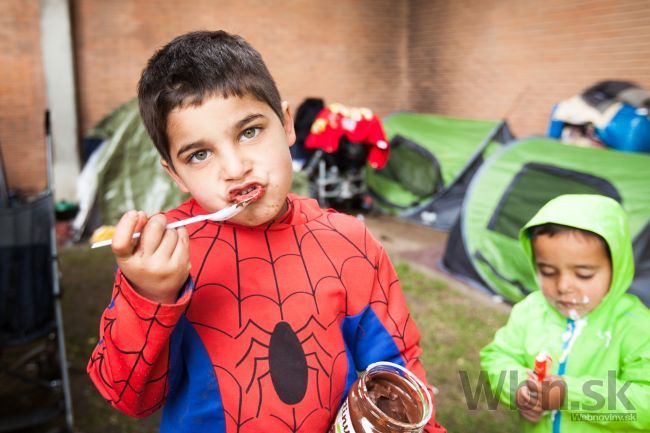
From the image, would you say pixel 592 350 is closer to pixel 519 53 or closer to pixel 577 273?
pixel 577 273

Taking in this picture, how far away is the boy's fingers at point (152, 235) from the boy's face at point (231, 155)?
17cm

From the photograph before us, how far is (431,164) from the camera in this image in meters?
6.76

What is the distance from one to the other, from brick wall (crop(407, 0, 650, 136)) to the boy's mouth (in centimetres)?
629

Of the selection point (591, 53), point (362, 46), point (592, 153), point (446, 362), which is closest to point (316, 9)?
point (362, 46)

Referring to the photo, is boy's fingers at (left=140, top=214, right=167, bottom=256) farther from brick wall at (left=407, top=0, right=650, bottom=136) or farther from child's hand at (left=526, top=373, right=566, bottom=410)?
brick wall at (left=407, top=0, right=650, bottom=136)

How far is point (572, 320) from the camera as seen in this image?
1.54 meters

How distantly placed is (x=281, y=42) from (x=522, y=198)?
5535mm

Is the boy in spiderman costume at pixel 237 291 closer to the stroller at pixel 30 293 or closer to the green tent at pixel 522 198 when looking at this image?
the stroller at pixel 30 293

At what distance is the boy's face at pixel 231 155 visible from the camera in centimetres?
93

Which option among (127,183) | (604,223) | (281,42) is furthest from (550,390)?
(281,42)

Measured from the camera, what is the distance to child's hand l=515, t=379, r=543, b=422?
4.61ft

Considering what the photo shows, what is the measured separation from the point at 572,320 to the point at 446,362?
1.89 m

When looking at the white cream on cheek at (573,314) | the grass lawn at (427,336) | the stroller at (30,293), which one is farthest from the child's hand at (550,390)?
the stroller at (30,293)

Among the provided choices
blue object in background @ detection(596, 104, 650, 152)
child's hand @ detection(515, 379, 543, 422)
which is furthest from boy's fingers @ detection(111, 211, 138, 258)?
blue object in background @ detection(596, 104, 650, 152)
